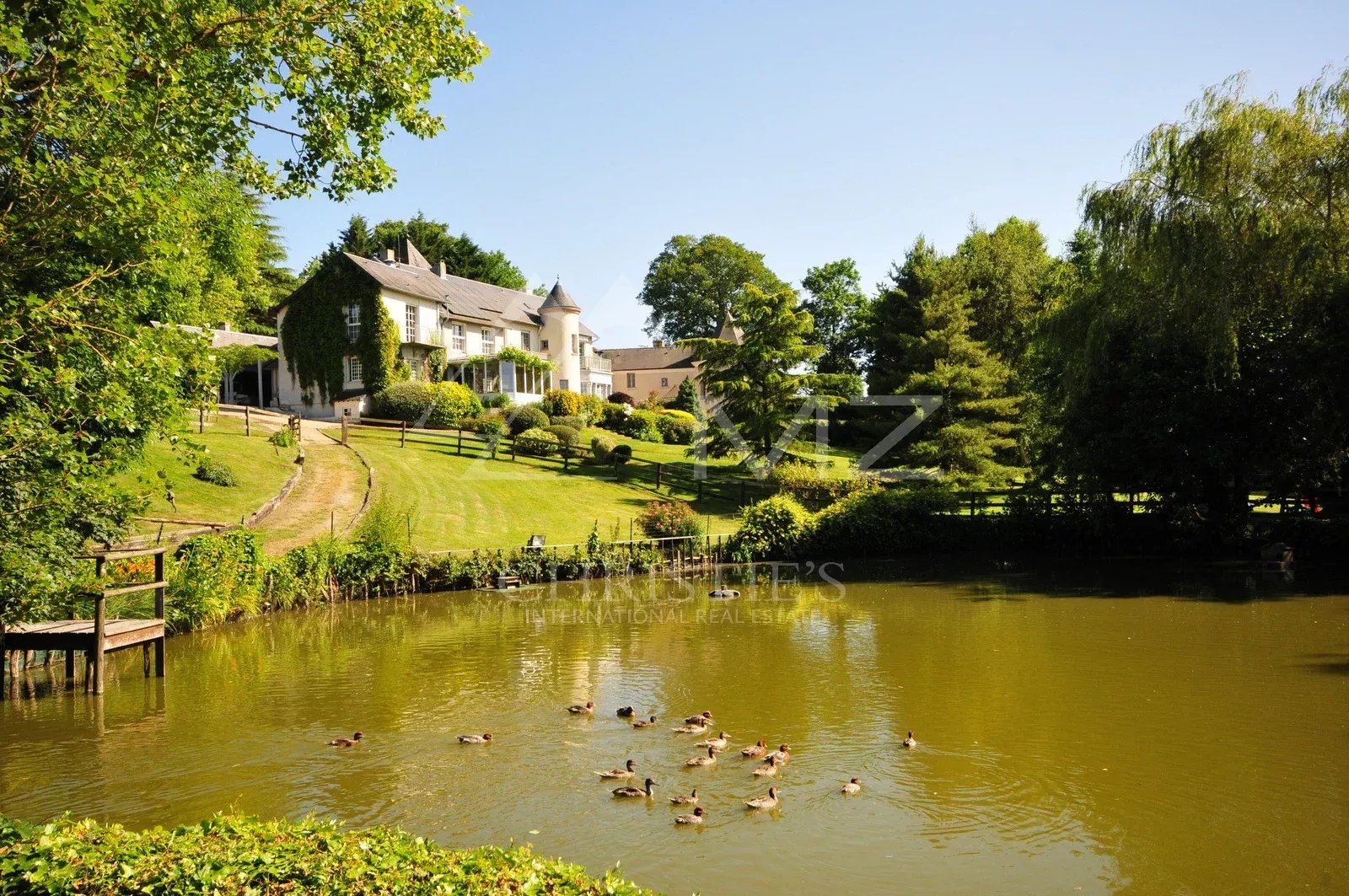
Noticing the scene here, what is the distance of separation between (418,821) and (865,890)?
15.0 ft

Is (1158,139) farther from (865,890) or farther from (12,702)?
(12,702)

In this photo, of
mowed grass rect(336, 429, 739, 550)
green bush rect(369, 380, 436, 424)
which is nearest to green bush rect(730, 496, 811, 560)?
mowed grass rect(336, 429, 739, 550)

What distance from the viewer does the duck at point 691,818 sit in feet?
32.8

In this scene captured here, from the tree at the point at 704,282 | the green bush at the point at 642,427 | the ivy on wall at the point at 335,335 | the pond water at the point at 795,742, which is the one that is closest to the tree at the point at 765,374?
the green bush at the point at 642,427

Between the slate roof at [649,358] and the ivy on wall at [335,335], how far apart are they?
117 ft

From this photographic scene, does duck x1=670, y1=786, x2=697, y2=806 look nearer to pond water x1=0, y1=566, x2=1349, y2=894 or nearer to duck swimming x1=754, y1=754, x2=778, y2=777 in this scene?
pond water x1=0, y1=566, x2=1349, y2=894

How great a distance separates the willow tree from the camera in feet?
85.3

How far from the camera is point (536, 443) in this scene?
1764 inches

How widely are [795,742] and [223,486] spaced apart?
24360 millimetres

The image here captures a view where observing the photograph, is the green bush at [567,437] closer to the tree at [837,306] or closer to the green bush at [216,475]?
the green bush at [216,475]

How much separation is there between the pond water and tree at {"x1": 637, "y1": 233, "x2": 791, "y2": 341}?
75.5 metres

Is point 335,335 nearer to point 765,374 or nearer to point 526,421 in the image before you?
point 526,421

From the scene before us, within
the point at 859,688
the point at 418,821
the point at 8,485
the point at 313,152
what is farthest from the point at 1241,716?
the point at 8,485

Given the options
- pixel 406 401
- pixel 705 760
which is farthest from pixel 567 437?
pixel 705 760
